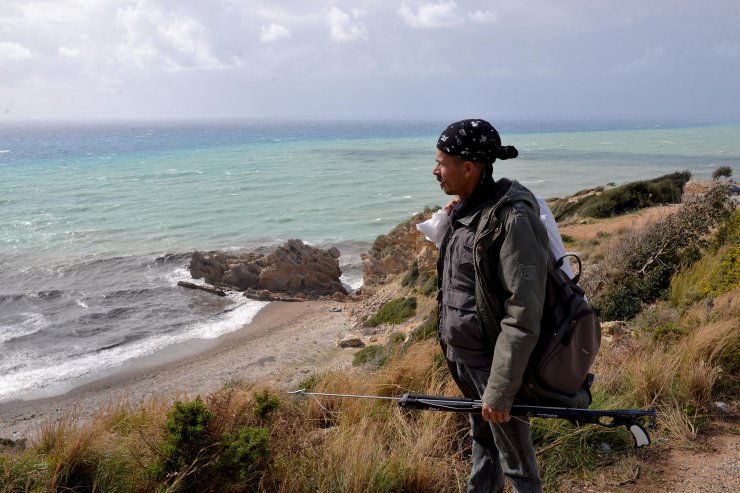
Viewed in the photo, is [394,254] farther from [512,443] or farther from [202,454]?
[512,443]

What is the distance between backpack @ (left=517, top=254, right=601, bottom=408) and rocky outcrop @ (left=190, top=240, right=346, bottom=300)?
2005cm

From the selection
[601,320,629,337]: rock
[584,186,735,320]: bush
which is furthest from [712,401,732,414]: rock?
[584,186,735,320]: bush

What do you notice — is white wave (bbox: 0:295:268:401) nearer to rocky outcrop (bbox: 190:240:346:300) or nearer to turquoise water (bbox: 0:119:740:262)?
rocky outcrop (bbox: 190:240:346:300)

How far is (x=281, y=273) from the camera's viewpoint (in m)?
23.2

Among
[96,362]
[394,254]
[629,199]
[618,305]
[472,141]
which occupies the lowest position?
[96,362]

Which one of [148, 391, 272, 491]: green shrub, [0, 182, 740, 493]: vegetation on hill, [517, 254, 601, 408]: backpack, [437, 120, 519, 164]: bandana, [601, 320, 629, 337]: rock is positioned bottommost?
[601, 320, 629, 337]: rock

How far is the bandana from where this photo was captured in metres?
2.44

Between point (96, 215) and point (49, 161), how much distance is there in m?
52.7

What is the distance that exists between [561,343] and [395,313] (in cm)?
1399

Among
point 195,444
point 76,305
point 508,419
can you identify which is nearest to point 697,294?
point 508,419

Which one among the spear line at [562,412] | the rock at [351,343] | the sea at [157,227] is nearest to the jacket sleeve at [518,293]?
the spear line at [562,412]

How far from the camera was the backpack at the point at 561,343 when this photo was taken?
2295 mm

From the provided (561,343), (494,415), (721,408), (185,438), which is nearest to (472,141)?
(561,343)

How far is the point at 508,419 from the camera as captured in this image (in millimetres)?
2357
